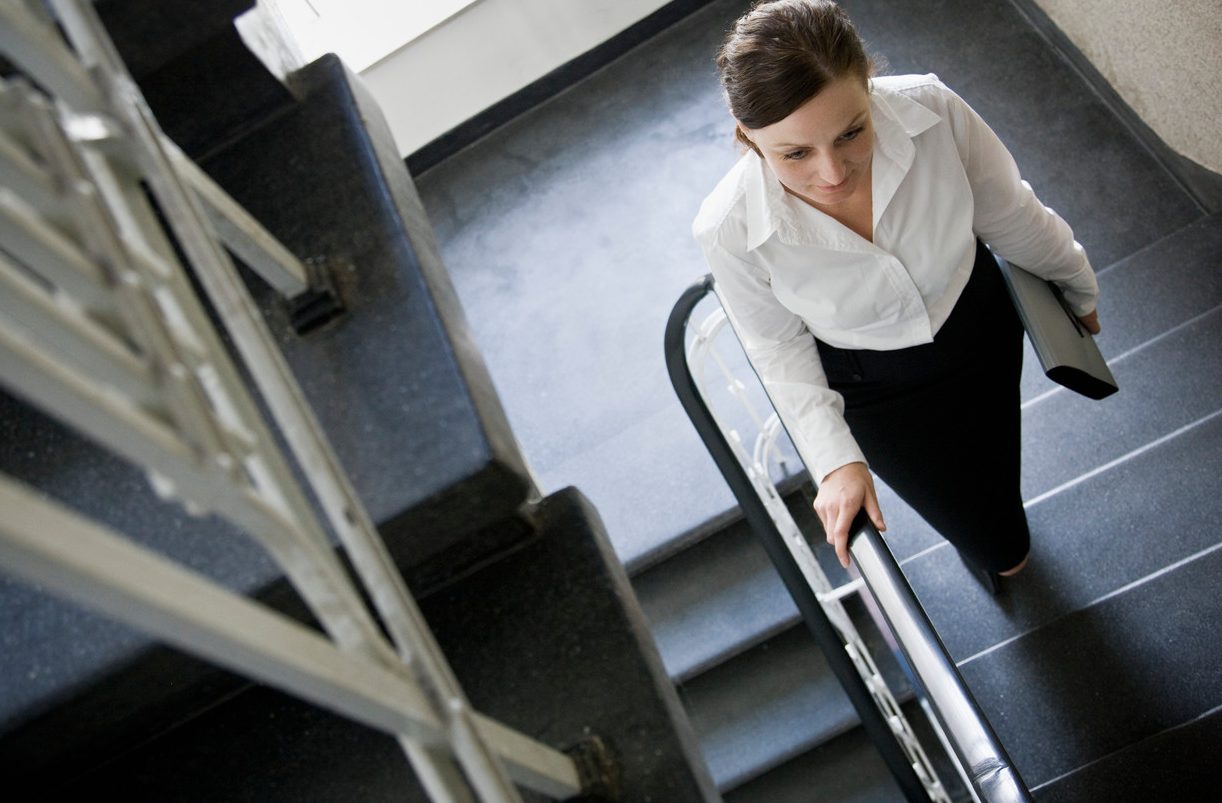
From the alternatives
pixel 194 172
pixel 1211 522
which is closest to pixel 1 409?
pixel 194 172

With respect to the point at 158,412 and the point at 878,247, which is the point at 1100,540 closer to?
the point at 878,247

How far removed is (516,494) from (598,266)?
3201mm

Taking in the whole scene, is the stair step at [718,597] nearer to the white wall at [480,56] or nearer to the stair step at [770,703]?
the stair step at [770,703]

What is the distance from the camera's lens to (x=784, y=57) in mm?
1902

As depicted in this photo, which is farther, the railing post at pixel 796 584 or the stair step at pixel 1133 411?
the stair step at pixel 1133 411

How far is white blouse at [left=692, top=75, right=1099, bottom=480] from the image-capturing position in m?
2.13

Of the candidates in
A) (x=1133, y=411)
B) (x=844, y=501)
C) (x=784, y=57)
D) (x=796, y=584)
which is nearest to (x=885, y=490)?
(x=1133, y=411)

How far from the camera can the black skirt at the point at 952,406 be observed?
2.46 meters

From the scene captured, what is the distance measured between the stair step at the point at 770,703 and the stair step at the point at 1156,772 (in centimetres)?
64

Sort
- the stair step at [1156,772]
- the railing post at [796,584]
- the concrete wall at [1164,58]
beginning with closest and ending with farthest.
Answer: the railing post at [796,584], the stair step at [1156,772], the concrete wall at [1164,58]

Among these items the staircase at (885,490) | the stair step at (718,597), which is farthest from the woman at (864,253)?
the stair step at (718,597)

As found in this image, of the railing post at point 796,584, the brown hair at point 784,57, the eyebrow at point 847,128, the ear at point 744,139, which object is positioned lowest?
the railing post at point 796,584

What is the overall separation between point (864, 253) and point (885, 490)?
74.0 inches

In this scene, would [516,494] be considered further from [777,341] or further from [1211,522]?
[1211,522]
